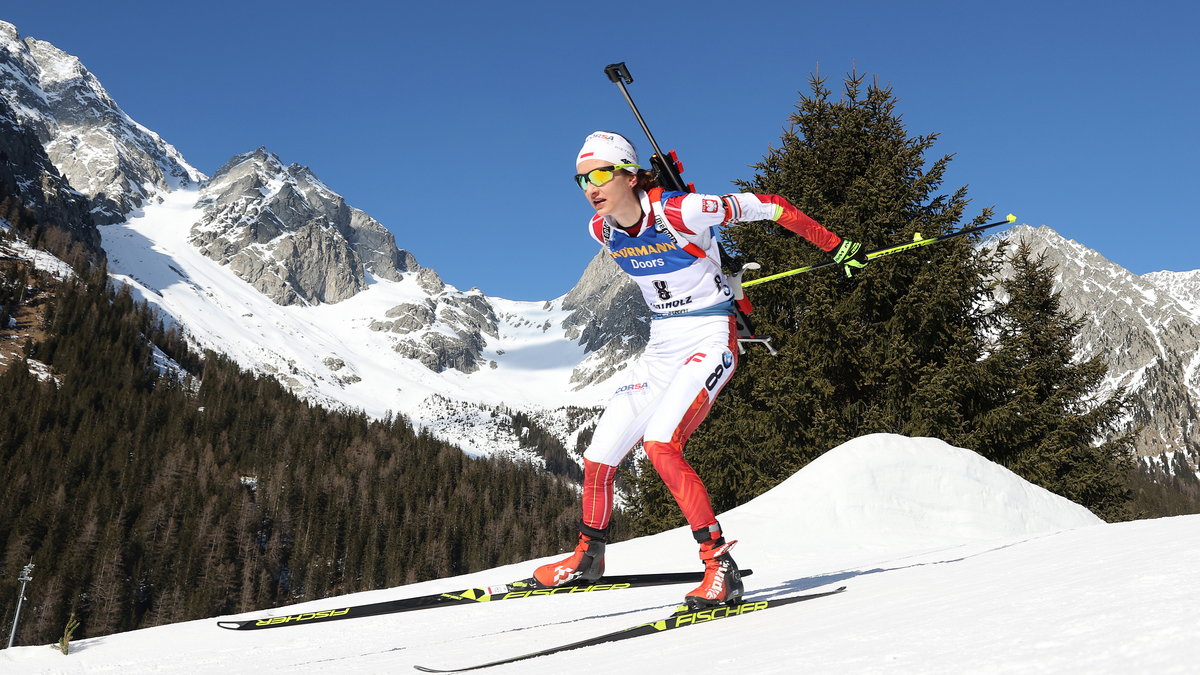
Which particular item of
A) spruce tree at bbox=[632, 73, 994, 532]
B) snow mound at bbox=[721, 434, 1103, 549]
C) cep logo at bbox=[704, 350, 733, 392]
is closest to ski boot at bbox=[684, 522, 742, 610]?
cep logo at bbox=[704, 350, 733, 392]

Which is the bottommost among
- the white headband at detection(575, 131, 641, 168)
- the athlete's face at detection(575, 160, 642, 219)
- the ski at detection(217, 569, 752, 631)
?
the ski at detection(217, 569, 752, 631)

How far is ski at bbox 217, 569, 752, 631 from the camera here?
584 cm

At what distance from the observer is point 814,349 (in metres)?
16.6

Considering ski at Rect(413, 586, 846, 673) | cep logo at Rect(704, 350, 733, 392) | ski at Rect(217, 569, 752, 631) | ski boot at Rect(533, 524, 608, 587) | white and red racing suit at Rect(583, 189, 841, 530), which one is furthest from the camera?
ski boot at Rect(533, 524, 608, 587)

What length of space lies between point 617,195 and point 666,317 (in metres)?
1.05

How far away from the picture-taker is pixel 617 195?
18.4 feet

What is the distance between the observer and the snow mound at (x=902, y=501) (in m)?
9.70

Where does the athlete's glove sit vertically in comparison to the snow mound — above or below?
above

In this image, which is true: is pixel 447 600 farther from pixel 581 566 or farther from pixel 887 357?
pixel 887 357

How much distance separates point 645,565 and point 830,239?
4.43 m

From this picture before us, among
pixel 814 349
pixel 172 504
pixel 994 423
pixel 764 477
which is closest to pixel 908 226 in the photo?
pixel 814 349

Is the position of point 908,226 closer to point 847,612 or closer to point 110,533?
point 847,612

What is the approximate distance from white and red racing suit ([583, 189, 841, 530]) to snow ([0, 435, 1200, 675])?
1083mm

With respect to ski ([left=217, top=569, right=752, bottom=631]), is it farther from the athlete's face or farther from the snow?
the athlete's face
